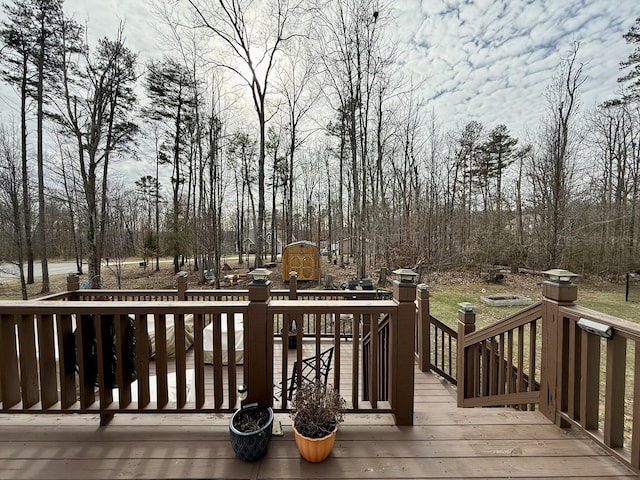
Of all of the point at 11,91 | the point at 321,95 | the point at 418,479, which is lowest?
the point at 418,479

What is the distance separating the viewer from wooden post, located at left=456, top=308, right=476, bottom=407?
2.79 meters

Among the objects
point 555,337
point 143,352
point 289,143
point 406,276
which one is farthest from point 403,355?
point 289,143

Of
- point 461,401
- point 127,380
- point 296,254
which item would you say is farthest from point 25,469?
point 296,254

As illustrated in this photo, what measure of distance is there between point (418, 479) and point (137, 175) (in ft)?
56.1

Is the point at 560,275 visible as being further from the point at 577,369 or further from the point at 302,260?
the point at 302,260

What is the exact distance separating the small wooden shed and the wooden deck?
10.0 metres

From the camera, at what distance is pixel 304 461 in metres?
1.55

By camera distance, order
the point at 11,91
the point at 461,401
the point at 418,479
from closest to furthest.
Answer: the point at 418,479 < the point at 461,401 < the point at 11,91

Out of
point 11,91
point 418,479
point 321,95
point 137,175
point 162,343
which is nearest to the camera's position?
point 418,479

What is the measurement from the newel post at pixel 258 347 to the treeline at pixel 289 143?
8249 millimetres

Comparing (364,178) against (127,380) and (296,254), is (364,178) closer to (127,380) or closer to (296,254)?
(296,254)

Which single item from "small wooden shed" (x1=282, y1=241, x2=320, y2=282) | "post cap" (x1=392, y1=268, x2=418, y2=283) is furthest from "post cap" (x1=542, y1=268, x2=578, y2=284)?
"small wooden shed" (x1=282, y1=241, x2=320, y2=282)

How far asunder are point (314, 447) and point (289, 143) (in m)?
14.1

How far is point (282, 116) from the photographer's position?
13.1 m
